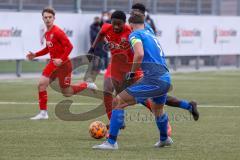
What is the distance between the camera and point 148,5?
35.0 m

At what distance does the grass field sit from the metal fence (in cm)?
823

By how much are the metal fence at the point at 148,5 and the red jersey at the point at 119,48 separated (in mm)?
15196

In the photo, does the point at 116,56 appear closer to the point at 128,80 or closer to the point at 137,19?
the point at 128,80

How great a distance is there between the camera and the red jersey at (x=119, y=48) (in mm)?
13273

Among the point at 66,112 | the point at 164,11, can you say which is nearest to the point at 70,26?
the point at 164,11

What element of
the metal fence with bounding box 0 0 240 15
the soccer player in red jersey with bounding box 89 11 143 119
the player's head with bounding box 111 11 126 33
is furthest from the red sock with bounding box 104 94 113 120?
the metal fence with bounding box 0 0 240 15

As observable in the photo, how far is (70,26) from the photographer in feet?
99.9

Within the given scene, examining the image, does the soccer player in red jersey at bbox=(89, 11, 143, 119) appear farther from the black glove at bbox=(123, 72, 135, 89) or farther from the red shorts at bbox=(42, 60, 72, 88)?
the red shorts at bbox=(42, 60, 72, 88)

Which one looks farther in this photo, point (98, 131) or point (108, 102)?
point (108, 102)

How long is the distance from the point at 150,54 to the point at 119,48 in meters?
2.16

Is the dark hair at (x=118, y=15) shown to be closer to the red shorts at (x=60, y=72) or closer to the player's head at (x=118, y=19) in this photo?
the player's head at (x=118, y=19)

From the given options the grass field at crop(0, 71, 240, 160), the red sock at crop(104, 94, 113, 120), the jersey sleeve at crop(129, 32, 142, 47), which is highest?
the jersey sleeve at crop(129, 32, 142, 47)

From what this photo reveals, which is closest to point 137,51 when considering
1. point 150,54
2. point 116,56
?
point 150,54

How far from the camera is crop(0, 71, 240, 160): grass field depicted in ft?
35.4
